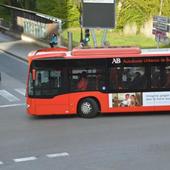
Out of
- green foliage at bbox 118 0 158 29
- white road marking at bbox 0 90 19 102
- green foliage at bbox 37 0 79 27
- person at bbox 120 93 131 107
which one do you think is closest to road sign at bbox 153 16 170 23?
white road marking at bbox 0 90 19 102

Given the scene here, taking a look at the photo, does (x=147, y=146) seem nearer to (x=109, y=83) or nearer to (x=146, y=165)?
(x=146, y=165)

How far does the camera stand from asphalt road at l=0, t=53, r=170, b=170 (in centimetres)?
1398

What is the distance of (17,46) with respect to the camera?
45.9 m

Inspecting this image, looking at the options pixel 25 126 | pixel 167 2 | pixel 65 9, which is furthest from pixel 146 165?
pixel 65 9

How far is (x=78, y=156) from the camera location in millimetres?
14797

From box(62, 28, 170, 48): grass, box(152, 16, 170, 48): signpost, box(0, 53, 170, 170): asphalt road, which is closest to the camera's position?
box(0, 53, 170, 170): asphalt road

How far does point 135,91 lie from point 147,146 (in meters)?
5.82

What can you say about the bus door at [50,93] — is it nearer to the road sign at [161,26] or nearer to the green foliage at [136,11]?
the road sign at [161,26]

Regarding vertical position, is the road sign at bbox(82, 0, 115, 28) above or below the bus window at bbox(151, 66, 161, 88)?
above

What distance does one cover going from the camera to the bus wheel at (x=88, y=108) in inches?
839

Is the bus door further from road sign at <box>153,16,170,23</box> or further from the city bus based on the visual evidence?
road sign at <box>153,16,170,23</box>

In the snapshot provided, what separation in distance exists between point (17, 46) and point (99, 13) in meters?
13.2

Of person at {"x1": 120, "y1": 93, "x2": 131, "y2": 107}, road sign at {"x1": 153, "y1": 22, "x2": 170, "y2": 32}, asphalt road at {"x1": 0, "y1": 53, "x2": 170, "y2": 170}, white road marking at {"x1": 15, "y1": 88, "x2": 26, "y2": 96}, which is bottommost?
white road marking at {"x1": 15, "y1": 88, "x2": 26, "y2": 96}

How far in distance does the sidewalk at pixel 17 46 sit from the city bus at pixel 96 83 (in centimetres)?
1796
